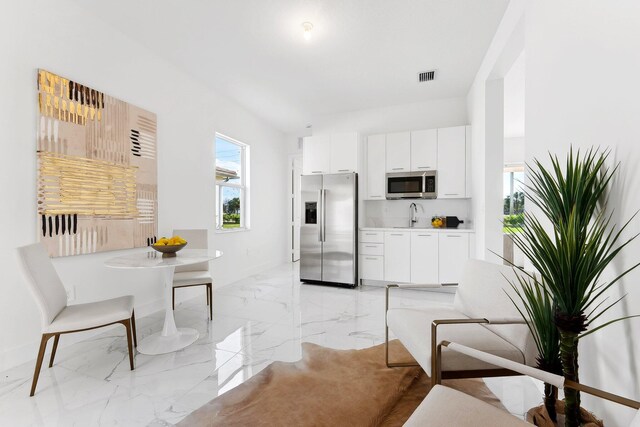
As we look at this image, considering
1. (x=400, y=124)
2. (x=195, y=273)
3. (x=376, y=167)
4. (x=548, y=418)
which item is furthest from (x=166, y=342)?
(x=400, y=124)

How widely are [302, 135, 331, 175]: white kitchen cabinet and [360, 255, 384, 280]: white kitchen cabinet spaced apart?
1.59 metres

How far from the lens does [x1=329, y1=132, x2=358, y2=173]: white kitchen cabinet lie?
4.83 meters

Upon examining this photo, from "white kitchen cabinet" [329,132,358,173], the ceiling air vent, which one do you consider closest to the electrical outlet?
"white kitchen cabinet" [329,132,358,173]

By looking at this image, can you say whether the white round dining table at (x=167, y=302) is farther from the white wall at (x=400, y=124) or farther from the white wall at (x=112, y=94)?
the white wall at (x=400, y=124)

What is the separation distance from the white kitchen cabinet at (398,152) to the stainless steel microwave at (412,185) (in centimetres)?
11

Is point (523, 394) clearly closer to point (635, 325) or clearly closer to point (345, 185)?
point (635, 325)

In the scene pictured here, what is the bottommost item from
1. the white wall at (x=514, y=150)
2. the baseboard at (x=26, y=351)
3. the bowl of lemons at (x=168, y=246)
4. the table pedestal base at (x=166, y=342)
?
the table pedestal base at (x=166, y=342)

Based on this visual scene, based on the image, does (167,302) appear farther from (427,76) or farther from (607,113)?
(427,76)

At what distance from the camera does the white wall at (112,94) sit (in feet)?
7.36

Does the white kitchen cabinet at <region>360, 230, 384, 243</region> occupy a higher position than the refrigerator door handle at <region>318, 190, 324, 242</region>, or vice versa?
the refrigerator door handle at <region>318, 190, 324, 242</region>

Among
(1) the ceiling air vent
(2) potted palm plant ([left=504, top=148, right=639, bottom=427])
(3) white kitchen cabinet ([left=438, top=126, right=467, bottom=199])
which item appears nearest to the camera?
(2) potted palm plant ([left=504, top=148, right=639, bottom=427])

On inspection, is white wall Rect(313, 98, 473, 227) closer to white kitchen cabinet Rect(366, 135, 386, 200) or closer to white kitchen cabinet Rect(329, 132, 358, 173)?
white kitchen cabinet Rect(366, 135, 386, 200)

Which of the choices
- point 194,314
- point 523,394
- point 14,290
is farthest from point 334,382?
point 14,290

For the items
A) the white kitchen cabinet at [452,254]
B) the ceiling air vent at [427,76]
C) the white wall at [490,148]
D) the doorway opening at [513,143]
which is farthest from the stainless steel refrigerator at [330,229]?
the doorway opening at [513,143]
